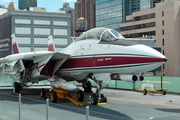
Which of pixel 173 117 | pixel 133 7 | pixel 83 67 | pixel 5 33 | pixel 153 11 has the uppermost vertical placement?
pixel 133 7

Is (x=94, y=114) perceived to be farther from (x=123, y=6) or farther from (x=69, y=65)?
(x=123, y=6)

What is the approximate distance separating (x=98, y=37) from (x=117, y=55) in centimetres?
221

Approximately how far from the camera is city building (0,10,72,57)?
156ft

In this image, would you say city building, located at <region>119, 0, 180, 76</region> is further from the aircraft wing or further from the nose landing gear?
the nose landing gear

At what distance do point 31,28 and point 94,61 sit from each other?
37.3 m

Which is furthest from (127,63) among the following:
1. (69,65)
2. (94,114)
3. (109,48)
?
(69,65)

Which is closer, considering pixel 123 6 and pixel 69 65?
pixel 69 65

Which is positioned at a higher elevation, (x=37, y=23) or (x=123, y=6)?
(x=123, y=6)

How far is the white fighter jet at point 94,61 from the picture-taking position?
11391 millimetres

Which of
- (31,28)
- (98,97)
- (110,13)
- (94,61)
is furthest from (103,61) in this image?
(110,13)

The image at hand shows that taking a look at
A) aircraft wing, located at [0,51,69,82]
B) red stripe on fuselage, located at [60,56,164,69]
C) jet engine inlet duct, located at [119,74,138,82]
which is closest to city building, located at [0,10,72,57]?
aircraft wing, located at [0,51,69,82]

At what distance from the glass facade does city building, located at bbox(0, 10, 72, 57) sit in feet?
293

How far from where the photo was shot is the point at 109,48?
12.8m

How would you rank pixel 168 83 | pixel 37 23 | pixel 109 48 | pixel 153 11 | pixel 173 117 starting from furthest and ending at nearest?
1. pixel 153 11
2. pixel 37 23
3. pixel 168 83
4. pixel 109 48
5. pixel 173 117
